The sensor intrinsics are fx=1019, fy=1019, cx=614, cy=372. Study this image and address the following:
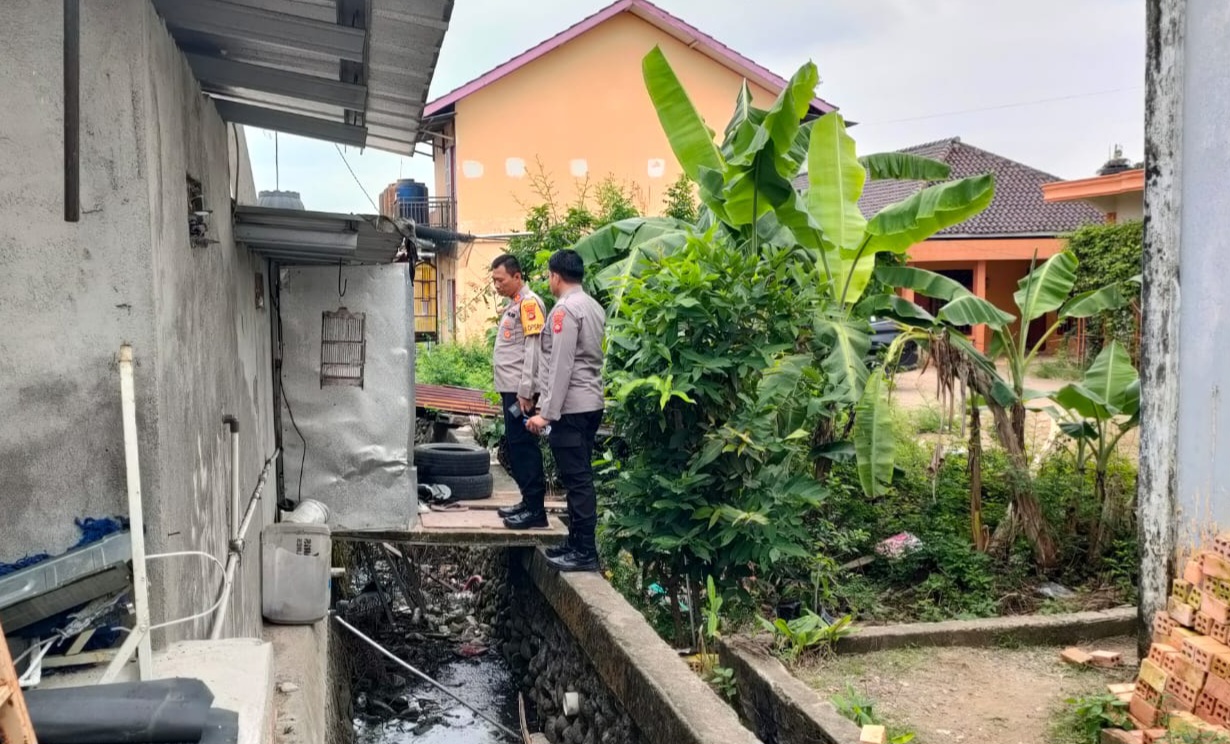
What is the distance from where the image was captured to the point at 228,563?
4391mm

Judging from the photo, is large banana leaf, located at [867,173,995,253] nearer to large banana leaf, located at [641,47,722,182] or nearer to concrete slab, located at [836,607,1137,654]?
large banana leaf, located at [641,47,722,182]

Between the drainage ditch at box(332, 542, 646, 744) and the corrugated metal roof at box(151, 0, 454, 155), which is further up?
the corrugated metal roof at box(151, 0, 454, 155)

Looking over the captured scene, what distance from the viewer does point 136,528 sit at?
2.87 m

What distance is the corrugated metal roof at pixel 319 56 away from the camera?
3242mm

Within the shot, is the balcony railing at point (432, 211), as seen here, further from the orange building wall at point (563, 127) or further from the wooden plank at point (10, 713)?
the wooden plank at point (10, 713)

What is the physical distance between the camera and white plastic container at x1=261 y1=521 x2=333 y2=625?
20.1 feet

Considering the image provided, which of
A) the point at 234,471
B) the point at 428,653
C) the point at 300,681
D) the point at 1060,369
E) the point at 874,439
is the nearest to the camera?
the point at 234,471

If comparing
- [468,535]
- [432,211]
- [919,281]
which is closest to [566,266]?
[468,535]

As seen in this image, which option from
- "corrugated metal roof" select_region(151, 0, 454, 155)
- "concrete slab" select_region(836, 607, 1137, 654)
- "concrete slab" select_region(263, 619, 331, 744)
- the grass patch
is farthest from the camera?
the grass patch

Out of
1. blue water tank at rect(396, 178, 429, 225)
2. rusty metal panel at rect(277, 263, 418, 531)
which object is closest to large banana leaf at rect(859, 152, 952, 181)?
rusty metal panel at rect(277, 263, 418, 531)

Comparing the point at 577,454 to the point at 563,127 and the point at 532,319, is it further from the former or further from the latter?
the point at 563,127

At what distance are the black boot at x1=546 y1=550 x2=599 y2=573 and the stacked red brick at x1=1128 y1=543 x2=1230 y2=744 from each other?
3379 mm

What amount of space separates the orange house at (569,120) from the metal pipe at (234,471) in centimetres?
1931

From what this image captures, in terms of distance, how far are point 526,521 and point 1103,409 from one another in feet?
14.2
